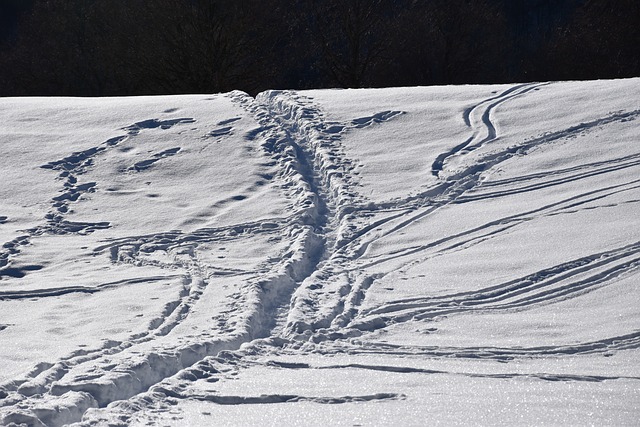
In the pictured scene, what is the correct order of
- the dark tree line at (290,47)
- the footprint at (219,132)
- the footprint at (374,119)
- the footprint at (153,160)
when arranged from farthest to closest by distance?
the dark tree line at (290,47) → the footprint at (374,119) → the footprint at (219,132) → the footprint at (153,160)

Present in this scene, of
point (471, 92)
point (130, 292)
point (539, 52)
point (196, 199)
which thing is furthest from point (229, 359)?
point (539, 52)

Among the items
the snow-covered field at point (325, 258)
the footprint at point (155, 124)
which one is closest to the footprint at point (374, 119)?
the snow-covered field at point (325, 258)

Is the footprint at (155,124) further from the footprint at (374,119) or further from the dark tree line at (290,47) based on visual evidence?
the dark tree line at (290,47)

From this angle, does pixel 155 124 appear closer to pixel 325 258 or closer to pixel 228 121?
pixel 228 121

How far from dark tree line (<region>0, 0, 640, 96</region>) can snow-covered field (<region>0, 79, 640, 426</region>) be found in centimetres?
1243

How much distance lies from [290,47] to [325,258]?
22.4m

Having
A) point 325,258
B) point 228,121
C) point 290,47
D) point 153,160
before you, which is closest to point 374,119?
point 228,121

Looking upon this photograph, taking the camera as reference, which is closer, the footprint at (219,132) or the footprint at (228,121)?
the footprint at (219,132)

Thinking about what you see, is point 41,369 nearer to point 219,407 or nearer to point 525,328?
point 219,407

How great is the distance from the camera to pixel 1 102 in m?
11.0

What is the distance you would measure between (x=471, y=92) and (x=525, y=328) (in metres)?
5.80

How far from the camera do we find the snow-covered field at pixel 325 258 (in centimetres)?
397

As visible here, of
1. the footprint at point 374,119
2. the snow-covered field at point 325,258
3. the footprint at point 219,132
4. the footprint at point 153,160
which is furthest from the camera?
the footprint at point 374,119

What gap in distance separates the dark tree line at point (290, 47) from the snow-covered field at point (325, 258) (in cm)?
1243
